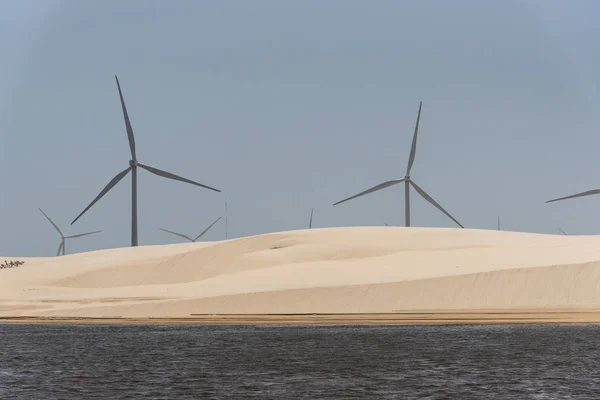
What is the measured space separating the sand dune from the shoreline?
7.74ft

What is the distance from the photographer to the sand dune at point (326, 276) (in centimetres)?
8519

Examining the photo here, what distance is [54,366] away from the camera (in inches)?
1960

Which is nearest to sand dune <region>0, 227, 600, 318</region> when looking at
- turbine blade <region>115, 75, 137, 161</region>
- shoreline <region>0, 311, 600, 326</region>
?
shoreline <region>0, 311, 600, 326</region>

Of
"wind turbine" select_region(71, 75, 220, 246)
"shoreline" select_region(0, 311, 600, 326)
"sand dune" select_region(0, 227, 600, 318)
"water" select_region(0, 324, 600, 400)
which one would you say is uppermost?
"wind turbine" select_region(71, 75, 220, 246)

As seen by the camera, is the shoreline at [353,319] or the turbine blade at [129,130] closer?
the shoreline at [353,319]

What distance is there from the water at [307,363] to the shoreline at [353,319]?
3.84m

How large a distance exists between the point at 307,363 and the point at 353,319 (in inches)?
1113

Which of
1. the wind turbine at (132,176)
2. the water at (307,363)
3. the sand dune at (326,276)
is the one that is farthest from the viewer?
the wind turbine at (132,176)

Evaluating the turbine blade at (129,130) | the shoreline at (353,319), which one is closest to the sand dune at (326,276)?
the shoreline at (353,319)

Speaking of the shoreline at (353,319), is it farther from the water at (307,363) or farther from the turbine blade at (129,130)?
the turbine blade at (129,130)

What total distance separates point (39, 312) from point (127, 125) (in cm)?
3445

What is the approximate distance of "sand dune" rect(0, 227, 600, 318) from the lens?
8519 cm

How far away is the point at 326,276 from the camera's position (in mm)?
97562

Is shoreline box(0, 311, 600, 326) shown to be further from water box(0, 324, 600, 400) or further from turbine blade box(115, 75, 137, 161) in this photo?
turbine blade box(115, 75, 137, 161)
